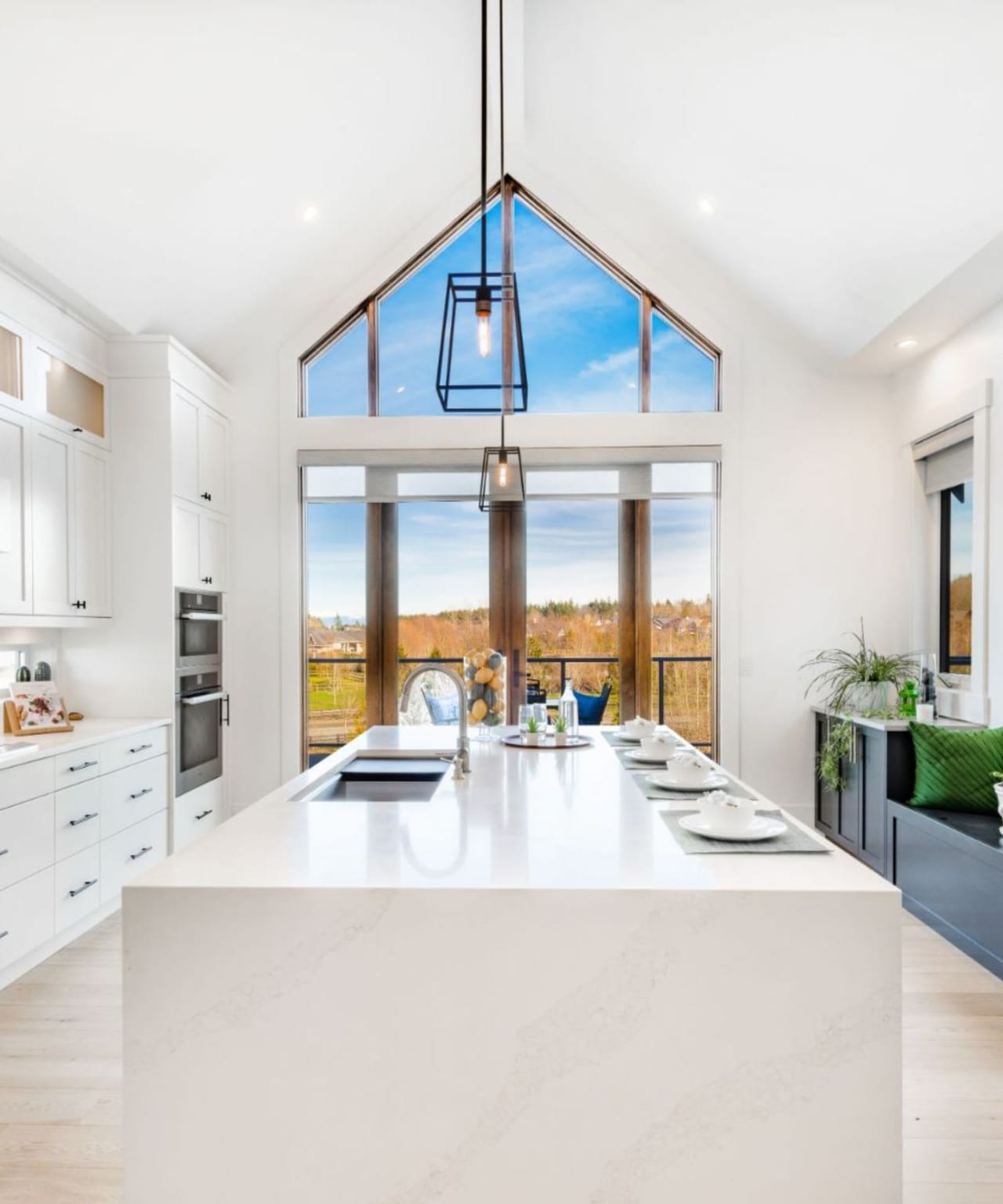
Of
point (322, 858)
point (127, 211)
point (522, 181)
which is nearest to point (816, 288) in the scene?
point (522, 181)

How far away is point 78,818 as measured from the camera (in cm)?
341

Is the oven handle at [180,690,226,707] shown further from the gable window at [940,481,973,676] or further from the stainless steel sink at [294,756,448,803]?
the gable window at [940,481,973,676]

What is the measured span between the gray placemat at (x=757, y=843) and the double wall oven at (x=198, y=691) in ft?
10.9

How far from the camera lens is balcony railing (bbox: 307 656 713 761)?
532 centimetres

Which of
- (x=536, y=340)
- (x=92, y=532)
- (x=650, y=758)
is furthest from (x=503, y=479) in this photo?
(x=536, y=340)

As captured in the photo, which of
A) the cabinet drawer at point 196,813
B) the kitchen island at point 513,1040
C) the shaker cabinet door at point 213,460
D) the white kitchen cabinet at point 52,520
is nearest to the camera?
the kitchen island at point 513,1040

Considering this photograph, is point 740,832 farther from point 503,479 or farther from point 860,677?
point 860,677

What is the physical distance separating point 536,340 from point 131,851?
144 inches

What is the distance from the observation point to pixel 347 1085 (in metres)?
1.40

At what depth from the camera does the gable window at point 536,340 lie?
210 inches

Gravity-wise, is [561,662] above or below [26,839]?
above

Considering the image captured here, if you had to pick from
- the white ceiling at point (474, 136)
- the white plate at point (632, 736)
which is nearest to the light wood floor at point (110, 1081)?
the white plate at point (632, 736)

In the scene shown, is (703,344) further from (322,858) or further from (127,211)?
(322,858)

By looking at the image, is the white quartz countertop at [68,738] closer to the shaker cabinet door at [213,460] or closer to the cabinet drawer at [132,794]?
the cabinet drawer at [132,794]
